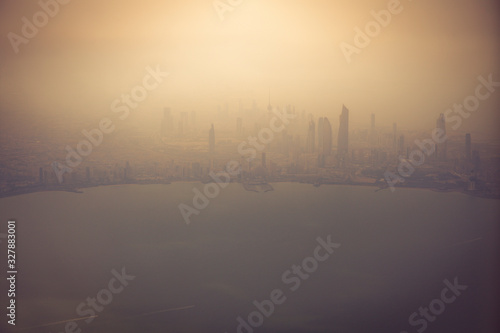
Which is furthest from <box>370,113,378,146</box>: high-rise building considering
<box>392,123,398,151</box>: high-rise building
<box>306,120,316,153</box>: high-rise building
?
<box>306,120,316,153</box>: high-rise building

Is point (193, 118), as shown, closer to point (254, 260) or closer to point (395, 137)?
point (254, 260)

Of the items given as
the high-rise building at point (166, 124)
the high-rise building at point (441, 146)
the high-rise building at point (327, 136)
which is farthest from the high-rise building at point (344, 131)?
the high-rise building at point (166, 124)

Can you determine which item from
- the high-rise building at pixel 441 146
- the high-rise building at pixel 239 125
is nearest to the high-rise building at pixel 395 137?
the high-rise building at pixel 441 146

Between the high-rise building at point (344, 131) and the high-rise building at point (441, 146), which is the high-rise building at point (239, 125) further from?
the high-rise building at point (441, 146)

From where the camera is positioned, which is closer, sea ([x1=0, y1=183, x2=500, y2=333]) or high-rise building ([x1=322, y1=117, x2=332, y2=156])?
sea ([x1=0, y1=183, x2=500, y2=333])

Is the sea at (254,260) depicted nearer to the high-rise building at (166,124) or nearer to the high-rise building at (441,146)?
the high-rise building at (441,146)

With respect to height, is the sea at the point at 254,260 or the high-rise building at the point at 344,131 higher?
the high-rise building at the point at 344,131

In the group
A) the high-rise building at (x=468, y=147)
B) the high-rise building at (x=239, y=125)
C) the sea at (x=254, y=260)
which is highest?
the high-rise building at (x=239, y=125)

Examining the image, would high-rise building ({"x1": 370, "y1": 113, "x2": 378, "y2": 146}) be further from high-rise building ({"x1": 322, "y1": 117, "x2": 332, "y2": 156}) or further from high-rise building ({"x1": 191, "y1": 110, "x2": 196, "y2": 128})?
high-rise building ({"x1": 191, "y1": 110, "x2": 196, "y2": 128})

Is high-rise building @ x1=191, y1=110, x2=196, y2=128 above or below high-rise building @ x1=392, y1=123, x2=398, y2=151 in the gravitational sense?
above

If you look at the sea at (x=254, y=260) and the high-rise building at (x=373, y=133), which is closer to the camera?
the sea at (x=254, y=260)
